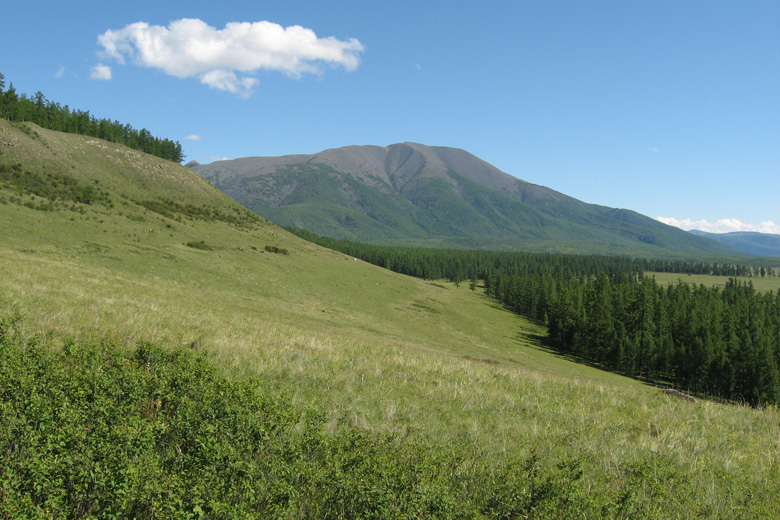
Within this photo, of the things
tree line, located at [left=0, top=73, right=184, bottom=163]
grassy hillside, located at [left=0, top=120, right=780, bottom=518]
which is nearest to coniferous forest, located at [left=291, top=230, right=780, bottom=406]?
grassy hillside, located at [left=0, top=120, right=780, bottom=518]

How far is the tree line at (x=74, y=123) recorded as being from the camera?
87.4 m

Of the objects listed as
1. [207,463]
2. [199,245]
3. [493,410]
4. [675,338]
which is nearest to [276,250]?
[199,245]

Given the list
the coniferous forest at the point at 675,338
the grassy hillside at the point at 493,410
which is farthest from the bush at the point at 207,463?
the coniferous forest at the point at 675,338

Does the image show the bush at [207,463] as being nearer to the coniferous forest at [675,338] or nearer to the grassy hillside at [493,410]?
the grassy hillside at [493,410]

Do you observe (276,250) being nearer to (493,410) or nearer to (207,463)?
(493,410)

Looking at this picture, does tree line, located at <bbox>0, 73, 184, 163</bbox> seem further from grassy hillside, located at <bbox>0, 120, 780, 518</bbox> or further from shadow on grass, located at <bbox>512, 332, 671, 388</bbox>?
shadow on grass, located at <bbox>512, 332, 671, 388</bbox>

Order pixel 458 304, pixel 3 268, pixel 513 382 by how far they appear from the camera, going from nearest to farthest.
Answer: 1. pixel 513 382
2. pixel 3 268
3. pixel 458 304

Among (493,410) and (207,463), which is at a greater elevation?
(207,463)

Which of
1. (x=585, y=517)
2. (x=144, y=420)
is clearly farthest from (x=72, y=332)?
(x=585, y=517)

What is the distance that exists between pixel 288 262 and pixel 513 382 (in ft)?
197

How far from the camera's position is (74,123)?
3848 inches

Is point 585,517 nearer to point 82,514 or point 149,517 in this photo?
point 149,517

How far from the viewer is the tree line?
87375 mm

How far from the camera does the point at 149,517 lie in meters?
4.40
